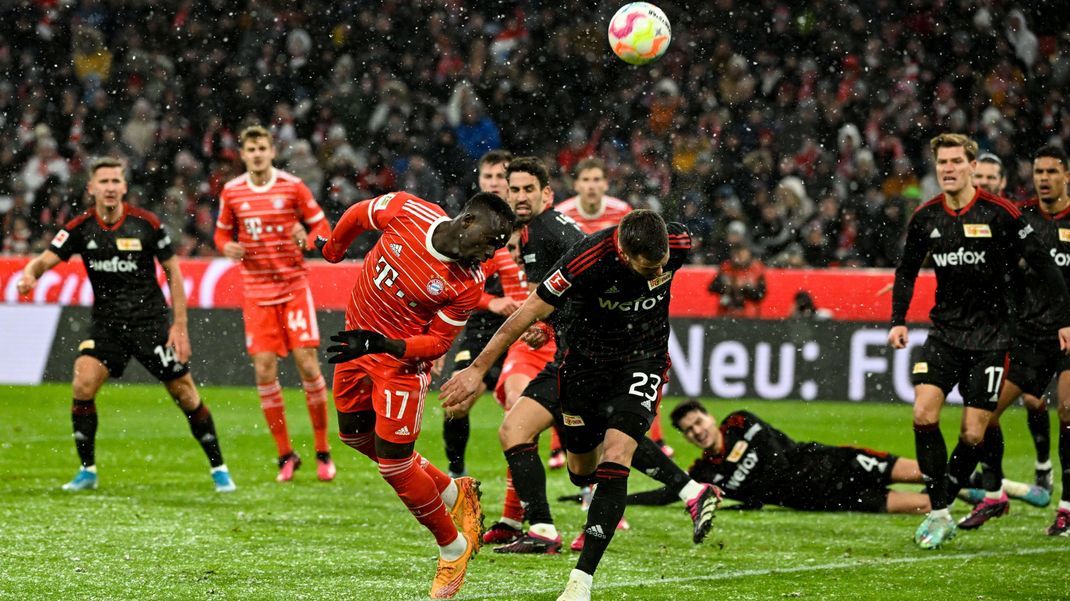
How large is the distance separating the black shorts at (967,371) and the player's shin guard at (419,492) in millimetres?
3068

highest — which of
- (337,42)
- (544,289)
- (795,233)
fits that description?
(337,42)

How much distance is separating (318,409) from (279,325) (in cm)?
70

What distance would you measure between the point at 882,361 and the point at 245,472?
693 cm

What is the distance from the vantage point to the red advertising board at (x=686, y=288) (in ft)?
51.6

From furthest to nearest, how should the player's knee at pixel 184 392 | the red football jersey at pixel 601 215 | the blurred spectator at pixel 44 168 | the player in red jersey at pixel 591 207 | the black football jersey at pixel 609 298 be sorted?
the blurred spectator at pixel 44 168, the red football jersey at pixel 601 215, the player in red jersey at pixel 591 207, the player's knee at pixel 184 392, the black football jersey at pixel 609 298

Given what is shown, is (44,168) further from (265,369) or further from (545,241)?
(545,241)

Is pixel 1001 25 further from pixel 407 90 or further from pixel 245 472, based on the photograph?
pixel 245 472

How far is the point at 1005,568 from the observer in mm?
7066

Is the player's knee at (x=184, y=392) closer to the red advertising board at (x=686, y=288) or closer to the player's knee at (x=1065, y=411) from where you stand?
the player's knee at (x=1065, y=411)

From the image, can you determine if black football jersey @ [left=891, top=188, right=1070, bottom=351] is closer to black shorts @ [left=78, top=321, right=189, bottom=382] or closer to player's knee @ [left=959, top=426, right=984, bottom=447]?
player's knee @ [left=959, top=426, right=984, bottom=447]

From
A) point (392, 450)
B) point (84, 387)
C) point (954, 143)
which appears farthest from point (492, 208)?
point (84, 387)

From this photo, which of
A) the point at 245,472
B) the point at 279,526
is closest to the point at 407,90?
the point at 245,472

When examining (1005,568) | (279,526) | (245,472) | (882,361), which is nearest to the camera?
(1005,568)

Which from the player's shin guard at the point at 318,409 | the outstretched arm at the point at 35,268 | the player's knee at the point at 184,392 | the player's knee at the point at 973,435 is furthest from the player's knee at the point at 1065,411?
the outstretched arm at the point at 35,268
